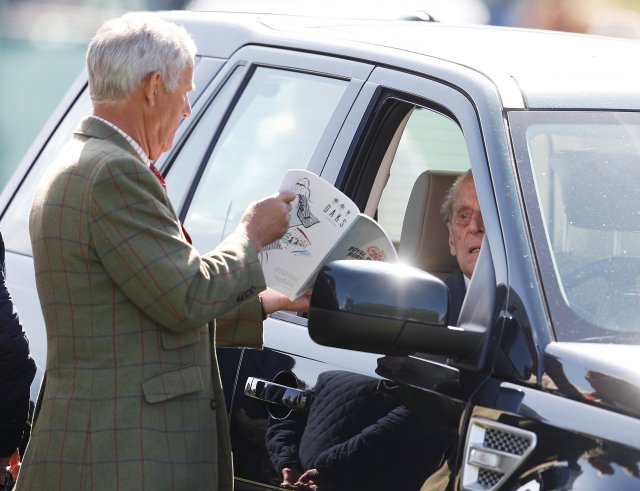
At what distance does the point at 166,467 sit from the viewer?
9.70ft

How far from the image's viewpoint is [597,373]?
2576 millimetres

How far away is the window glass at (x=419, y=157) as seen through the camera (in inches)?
186

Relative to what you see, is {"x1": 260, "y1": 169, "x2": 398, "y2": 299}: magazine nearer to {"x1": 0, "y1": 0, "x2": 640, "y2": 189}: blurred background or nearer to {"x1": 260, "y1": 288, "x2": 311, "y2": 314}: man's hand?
{"x1": 260, "y1": 288, "x2": 311, "y2": 314}: man's hand

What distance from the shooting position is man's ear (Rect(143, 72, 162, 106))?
301 cm

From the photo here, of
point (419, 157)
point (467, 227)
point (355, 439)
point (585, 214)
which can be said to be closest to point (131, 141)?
point (355, 439)

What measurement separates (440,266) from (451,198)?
23cm

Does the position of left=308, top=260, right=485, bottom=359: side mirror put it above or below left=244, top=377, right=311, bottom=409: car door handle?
above

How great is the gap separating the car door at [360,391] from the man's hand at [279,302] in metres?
0.09

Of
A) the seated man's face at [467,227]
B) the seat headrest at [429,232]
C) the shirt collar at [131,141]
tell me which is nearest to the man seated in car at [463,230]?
the seated man's face at [467,227]

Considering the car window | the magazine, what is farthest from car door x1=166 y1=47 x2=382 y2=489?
the magazine

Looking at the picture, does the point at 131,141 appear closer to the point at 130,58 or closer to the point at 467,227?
the point at 130,58

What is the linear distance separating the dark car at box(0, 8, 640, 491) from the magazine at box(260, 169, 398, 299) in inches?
8.2

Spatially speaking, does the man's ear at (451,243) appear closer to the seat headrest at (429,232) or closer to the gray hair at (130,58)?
the seat headrest at (429,232)

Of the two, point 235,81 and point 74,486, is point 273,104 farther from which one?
point 74,486
